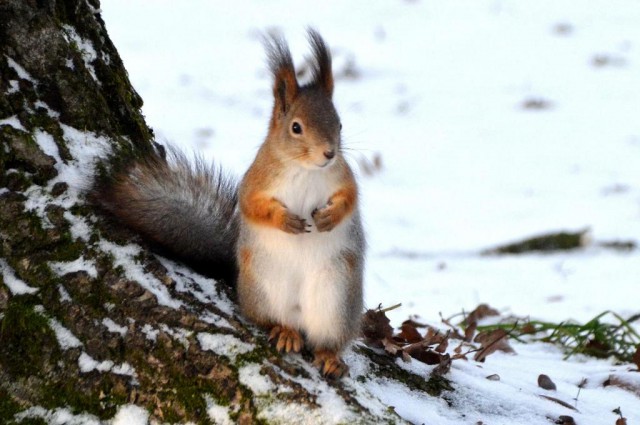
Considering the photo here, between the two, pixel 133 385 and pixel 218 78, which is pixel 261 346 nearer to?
pixel 133 385

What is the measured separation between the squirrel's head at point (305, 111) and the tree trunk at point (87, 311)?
28cm

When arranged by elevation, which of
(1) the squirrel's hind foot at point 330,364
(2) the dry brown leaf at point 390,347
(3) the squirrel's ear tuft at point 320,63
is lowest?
(1) the squirrel's hind foot at point 330,364

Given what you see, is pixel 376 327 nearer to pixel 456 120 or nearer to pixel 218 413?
pixel 218 413

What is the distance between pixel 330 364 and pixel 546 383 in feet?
1.92

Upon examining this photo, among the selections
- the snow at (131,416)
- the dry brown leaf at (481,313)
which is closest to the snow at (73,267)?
the snow at (131,416)

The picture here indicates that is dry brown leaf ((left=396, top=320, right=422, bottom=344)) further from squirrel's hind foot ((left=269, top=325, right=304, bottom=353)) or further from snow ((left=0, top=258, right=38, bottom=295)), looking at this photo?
snow ((left=0, top=258, right=38, bottom=295))

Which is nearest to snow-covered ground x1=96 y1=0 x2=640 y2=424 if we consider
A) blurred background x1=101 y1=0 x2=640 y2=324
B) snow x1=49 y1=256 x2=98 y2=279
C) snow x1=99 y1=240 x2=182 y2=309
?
blurred background x1=101 y1=0 x2=640 y2=324

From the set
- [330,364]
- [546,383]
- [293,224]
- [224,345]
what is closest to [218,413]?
[224,345]

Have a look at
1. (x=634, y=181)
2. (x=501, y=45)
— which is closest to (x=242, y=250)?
(x=634, y=181)

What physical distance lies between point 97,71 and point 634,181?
117 inches

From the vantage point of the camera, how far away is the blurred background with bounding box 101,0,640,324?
11.4ft

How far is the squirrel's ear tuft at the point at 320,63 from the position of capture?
1.73 m

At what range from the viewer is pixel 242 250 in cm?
174

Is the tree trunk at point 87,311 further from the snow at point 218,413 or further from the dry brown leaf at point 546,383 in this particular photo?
the dry brown leaf at point 546,383
